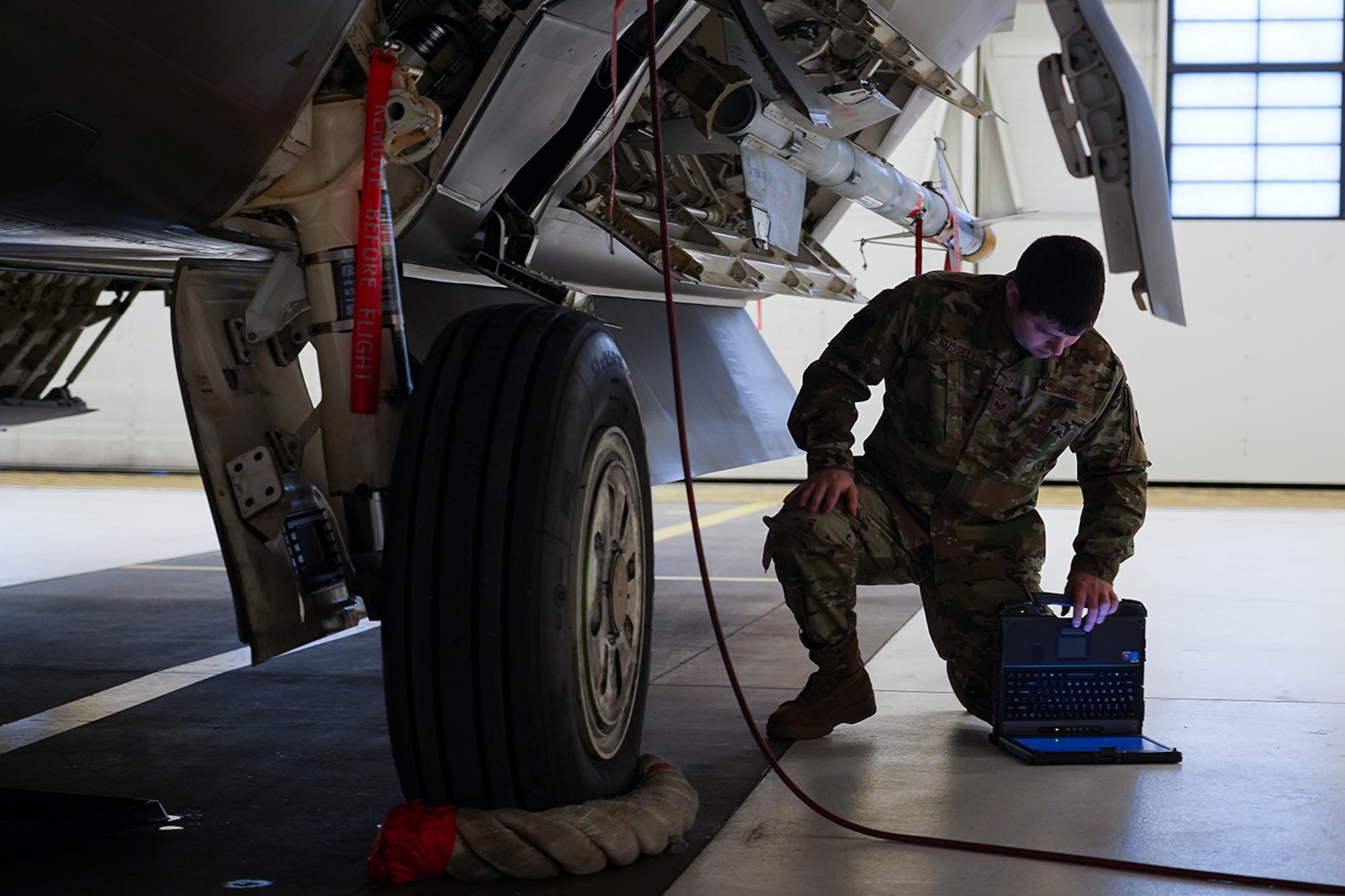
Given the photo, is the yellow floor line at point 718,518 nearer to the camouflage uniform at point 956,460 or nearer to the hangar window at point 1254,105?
the camouflage uniform at point 956,460

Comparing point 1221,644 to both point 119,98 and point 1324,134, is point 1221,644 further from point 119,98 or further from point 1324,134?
point 1324,134

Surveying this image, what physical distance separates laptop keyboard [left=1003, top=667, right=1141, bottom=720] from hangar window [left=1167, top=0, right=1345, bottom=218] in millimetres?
9703

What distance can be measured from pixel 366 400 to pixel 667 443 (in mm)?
2296

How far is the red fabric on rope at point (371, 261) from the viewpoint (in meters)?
2.04

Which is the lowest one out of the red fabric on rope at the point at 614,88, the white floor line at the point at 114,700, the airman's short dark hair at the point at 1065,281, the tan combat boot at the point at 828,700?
the white floor line at the point at 114,700

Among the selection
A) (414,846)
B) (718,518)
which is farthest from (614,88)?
(718,518)

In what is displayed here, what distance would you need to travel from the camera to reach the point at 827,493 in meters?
2.77

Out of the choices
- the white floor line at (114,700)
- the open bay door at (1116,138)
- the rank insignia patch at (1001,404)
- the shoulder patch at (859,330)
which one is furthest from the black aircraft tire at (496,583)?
the open bay door at (1116,138)

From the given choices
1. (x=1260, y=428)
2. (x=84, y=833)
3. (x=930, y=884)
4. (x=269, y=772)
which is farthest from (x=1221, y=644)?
(x=1260, y=428)

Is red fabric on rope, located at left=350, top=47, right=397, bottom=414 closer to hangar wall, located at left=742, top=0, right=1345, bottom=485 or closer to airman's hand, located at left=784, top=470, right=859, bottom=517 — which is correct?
airman's hand, located at left=784, top=470, right=859, bottom=517

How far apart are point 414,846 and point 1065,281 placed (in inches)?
60.7

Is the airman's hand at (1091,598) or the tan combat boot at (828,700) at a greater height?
the airman's hand at (1091,598)

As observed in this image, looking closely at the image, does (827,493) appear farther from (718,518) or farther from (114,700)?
(718,518)

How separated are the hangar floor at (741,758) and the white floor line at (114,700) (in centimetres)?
1
